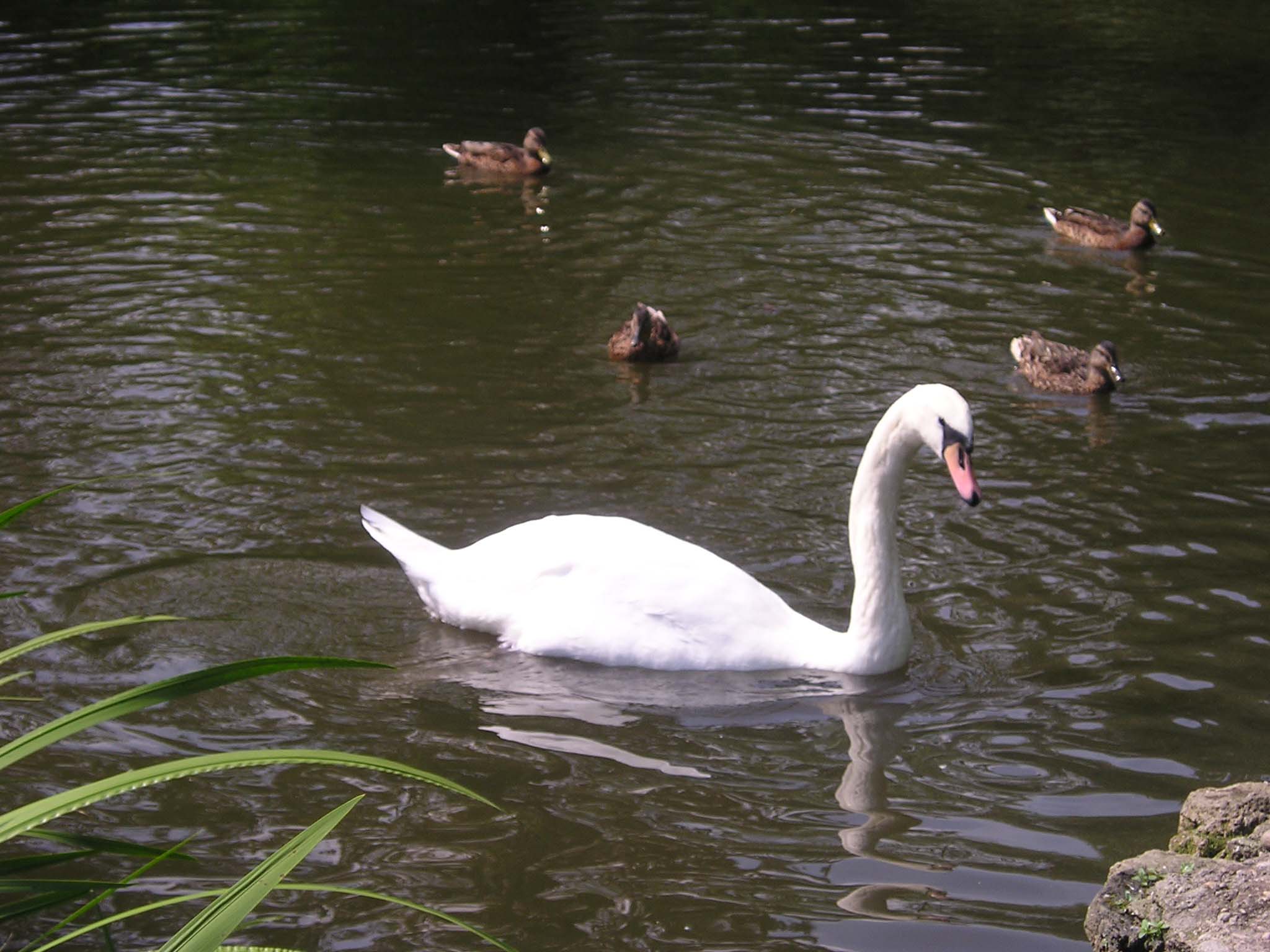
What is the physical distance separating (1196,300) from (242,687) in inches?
318

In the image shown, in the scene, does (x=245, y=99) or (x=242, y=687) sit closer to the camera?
(x=242, y=687)

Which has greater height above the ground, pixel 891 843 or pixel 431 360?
pixel 431 360

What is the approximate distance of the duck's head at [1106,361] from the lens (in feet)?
30.9

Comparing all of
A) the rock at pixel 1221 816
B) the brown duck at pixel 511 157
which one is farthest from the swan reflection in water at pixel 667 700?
the brown duck at pixel 511 157

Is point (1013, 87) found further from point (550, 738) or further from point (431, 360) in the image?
point (550, 738)

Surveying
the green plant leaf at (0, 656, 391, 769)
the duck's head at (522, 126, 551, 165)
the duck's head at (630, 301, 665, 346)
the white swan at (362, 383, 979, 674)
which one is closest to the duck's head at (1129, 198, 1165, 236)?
the duck's head at (630, 301, 665, 346)

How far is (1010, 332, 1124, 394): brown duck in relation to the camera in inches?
368

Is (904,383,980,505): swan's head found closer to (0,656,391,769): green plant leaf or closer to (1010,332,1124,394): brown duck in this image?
(1010,332,1124,394): brown duck

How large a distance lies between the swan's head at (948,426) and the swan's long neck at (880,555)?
0.13 meters

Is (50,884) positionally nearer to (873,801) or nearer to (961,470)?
(873,801)

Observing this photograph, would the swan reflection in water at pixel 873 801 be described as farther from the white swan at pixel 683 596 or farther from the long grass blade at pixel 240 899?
the long grass blade at pixel 240 899

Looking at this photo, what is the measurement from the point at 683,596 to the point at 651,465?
212 cm

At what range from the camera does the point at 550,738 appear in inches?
225

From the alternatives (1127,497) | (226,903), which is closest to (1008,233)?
(1127,497)
